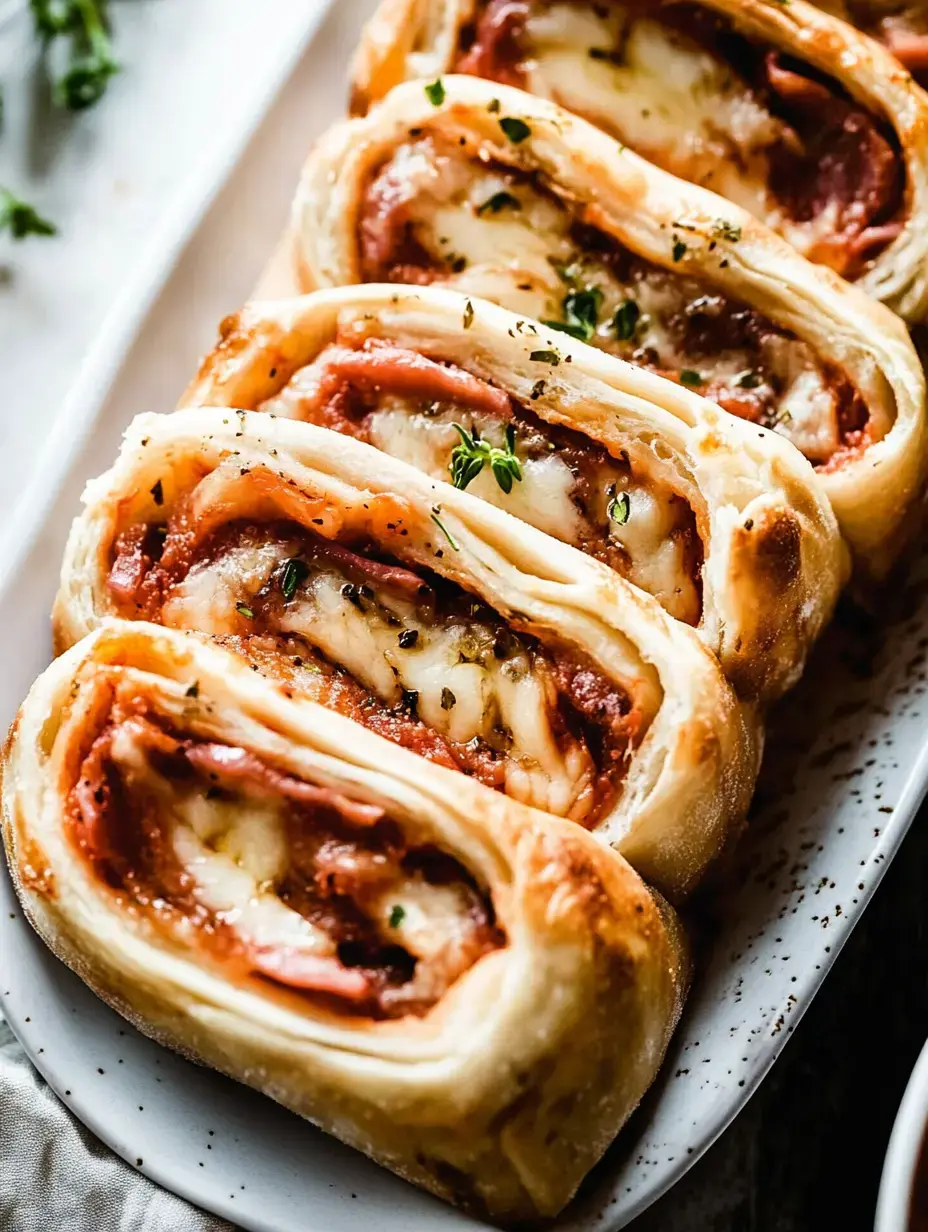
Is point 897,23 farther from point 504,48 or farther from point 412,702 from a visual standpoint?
point 412,702

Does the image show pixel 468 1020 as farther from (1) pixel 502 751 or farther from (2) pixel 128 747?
(2) pixel 128 747

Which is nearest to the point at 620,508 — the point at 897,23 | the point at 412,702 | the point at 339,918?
the point at 412,702

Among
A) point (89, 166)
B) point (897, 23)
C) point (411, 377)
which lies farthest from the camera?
point (89, 166)

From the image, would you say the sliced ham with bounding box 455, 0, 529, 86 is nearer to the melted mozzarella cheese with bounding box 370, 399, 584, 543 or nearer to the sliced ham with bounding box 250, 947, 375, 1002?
the melted mozzarella cheese with bounding box 370, 399, 584, 543

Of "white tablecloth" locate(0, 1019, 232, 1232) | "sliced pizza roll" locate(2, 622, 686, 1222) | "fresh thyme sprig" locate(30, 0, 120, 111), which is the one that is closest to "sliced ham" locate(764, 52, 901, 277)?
"sliced pizza roll" locate(2, 622, 686, 1222)

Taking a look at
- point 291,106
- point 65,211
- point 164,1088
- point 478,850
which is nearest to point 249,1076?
point 164,1088

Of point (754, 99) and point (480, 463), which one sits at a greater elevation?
point (754, 99)
